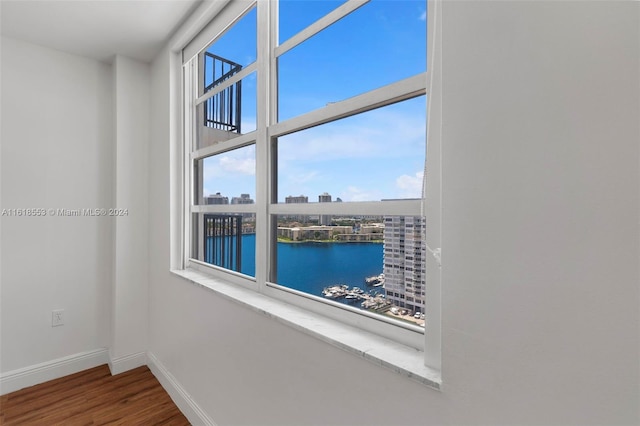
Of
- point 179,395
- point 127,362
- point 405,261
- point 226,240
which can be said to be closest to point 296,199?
point 405,261

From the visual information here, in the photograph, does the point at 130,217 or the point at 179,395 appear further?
the point at 130,217

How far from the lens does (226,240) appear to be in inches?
78.0

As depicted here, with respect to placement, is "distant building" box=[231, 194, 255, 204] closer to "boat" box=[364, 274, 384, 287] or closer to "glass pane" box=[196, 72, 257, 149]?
"glass pane" box=[196, 72, 257, 149]

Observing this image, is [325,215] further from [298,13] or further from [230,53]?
[230,53]

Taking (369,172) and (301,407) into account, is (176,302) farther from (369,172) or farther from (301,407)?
(369,172)

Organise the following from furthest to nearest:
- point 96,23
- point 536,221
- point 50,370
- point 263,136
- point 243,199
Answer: point 50,370 → point 96,23 → point 243,199 → point 263,136 → point 536,221

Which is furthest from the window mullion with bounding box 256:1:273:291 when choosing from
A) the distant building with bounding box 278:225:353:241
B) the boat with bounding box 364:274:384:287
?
the boat with bounding box 364:274:384:287

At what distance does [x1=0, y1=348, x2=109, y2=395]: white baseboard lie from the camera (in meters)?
2.26

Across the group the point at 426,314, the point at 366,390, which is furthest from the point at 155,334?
the point at 426,314

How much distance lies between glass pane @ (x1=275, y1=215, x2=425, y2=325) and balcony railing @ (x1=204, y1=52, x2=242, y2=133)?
824 mm

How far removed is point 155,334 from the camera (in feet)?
8.21

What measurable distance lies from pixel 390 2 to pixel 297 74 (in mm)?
511

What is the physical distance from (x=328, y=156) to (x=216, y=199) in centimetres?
106

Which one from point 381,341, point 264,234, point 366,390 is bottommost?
point 366,390
